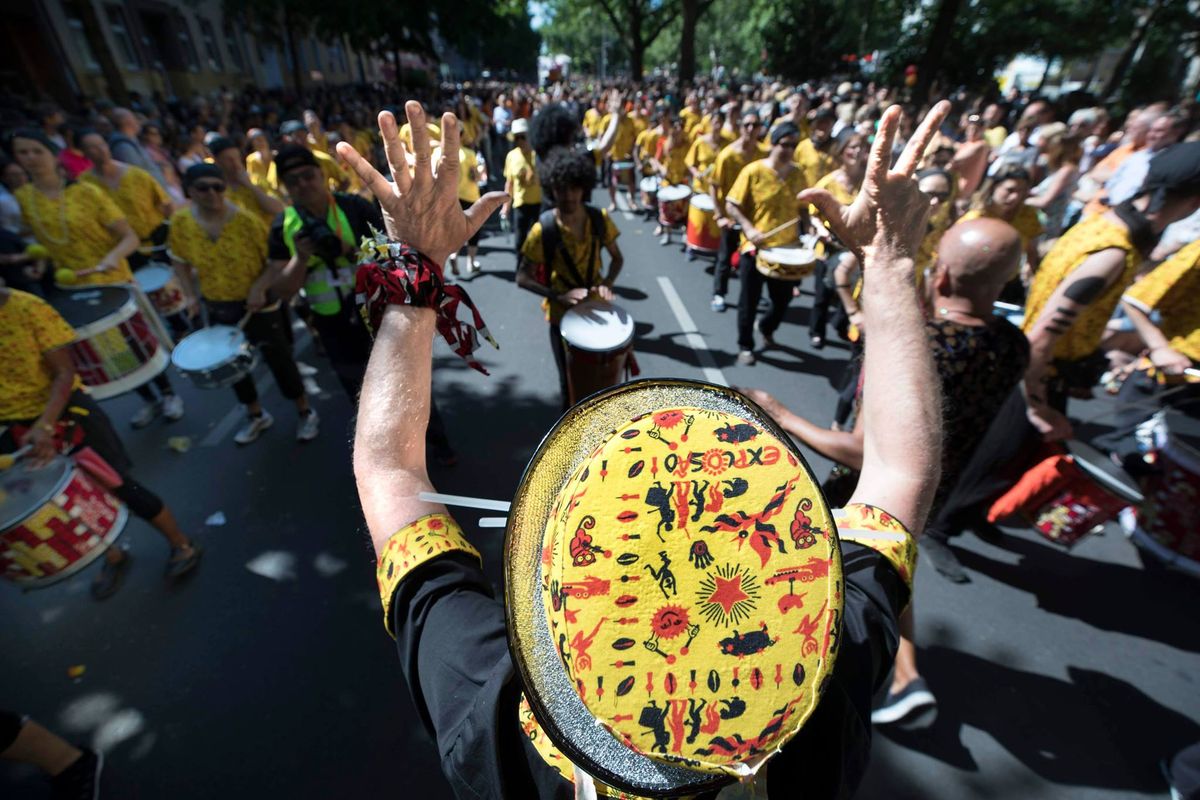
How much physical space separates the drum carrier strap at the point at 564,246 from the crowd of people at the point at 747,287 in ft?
0.07

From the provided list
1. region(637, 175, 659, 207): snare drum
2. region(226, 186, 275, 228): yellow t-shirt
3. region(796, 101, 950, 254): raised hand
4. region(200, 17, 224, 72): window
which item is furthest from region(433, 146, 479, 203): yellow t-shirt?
region(200, 17, 224, 72): window

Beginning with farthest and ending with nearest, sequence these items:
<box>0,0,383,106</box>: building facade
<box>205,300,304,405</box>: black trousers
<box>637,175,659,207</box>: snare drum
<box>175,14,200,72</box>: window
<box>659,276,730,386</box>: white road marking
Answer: <box>175,14,200,72</box>: window → <box>0,0,383,106</box>: building facade → <box>637,175,659,207</box>: snare drum → <box>659,276,730,386</box>: white road marking → <box>205,300,304,405</box>: black trousers

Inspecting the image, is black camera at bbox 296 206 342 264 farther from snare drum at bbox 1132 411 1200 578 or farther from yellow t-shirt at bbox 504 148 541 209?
snare drum at bbox 1132 411 1200 578

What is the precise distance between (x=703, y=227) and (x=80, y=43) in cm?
2332

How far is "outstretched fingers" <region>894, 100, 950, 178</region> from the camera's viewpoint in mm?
1077

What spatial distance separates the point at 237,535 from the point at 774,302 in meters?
4.74

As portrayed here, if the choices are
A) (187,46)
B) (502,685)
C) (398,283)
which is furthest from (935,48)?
(187,46)

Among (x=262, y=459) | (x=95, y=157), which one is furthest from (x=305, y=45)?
(x=262, y=459)

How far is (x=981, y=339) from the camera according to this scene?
2.23m

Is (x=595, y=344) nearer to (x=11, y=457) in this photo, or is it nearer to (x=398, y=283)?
(x=398, y=283)

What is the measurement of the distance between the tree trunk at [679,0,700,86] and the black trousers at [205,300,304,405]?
25.7 meters

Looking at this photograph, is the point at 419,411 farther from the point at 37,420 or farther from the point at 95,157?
the point at 95,157

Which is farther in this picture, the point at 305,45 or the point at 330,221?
the point at 305,45

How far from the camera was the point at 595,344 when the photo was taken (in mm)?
3119
